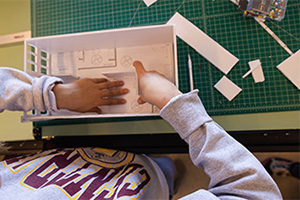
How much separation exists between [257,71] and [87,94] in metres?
0.72

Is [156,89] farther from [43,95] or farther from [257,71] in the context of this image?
[257,71]

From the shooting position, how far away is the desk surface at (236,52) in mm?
838

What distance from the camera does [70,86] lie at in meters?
0.75

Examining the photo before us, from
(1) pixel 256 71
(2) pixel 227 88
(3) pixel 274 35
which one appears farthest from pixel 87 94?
(3) pixel 274 35

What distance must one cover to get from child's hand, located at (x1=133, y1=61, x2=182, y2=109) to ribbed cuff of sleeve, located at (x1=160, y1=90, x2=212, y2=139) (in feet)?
0.34

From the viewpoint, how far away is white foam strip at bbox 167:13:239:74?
87 centimetres

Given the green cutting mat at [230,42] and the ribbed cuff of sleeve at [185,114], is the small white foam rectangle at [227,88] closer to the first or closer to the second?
the green cutting mat at [230,42]

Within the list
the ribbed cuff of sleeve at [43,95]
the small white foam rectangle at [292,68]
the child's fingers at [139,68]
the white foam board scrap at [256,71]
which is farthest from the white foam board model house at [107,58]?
the small white foam rectangle at [292,68]

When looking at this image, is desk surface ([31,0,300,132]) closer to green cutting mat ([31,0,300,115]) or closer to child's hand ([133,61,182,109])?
green cutting mat ([31,0,300,115])

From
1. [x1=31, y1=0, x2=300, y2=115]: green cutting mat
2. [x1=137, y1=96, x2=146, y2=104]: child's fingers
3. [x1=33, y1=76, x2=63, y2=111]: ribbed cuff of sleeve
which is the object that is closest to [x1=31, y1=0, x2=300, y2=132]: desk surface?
[x1=31, y1=0, x2=300, y2=115]: green cutting mat

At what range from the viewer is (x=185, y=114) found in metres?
0.48

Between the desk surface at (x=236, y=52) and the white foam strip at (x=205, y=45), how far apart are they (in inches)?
0.8

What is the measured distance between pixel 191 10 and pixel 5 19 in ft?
3.22

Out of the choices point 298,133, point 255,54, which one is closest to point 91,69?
point 255,54
